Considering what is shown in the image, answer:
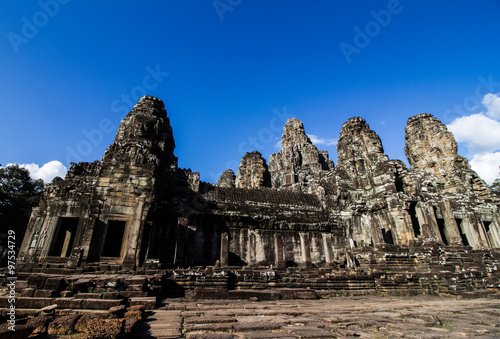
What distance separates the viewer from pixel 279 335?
3.54 m

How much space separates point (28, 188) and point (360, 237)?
31929 mm

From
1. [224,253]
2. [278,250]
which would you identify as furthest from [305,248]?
[224,253]

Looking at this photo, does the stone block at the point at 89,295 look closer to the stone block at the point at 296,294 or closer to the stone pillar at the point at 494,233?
the stone block at the point at 296,294

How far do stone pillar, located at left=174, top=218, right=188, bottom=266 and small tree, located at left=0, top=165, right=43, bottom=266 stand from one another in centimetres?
2177

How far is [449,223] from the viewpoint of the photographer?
17.4 meters

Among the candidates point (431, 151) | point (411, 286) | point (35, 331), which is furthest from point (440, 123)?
point (35, 331)

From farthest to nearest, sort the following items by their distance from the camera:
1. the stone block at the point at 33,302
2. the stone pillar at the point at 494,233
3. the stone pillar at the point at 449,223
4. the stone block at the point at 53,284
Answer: the stone pillar at the point at 494,233 → the stone pillar at the point at 449,223 → the stone block at the point at 53,284 → the stone block at the point at 33,302

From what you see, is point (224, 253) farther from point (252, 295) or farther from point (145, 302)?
point (145, 302)

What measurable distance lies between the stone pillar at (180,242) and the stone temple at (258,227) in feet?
0.16

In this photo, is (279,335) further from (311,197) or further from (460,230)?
(460,230)

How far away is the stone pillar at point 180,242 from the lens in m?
11.3

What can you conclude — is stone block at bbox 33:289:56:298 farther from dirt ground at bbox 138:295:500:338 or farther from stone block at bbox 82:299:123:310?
dirt ground at bbox 138:295:500:338

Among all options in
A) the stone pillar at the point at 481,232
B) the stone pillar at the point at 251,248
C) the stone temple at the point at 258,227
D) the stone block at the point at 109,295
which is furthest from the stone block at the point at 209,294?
the stone pillar at the point at 481,232

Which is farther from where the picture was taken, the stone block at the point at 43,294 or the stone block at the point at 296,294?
the stone block at the point at 296,294
